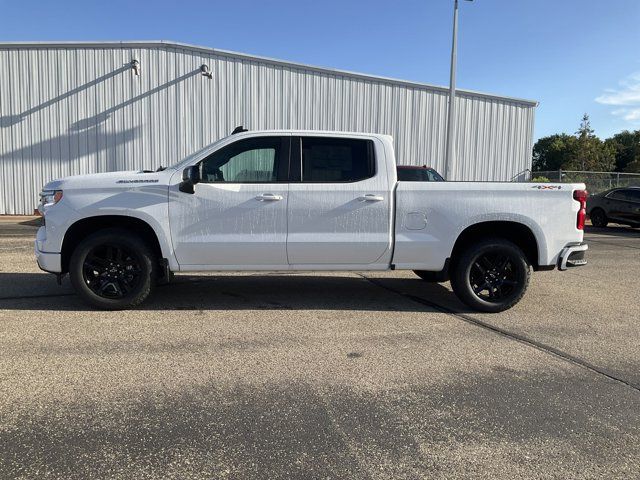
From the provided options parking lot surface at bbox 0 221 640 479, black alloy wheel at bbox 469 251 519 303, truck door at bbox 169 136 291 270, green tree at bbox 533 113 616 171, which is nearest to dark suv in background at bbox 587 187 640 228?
parking lot surface at bbox 0 221 640 479

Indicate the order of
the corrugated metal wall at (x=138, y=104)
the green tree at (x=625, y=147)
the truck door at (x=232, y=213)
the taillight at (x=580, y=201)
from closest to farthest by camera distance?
the truck door at (x=232, y=213)
the taillight at (x=580, y=201)
the corrugated metal wall at (x=138, y=104)
the green tree at (x=625, y=147)

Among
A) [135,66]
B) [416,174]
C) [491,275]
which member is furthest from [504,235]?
[135,66]

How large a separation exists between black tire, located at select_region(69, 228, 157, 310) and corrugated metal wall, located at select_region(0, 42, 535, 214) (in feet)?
45.5

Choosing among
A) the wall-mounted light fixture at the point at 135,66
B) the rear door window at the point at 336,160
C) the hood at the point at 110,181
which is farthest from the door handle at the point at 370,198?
the wall-mounted light fixture at the point at 135,66

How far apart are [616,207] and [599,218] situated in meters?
0.91

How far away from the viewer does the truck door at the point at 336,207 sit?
5535 millimetres

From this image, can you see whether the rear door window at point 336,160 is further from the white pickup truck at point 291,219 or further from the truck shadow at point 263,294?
the truck shadow at point 263,294

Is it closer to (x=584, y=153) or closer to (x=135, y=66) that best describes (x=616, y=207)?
(x=135, y=66)

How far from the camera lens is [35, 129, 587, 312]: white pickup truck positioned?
17.6ft

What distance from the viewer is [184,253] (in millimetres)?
5477

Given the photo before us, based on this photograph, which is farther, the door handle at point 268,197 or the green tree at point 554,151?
the green tree at point 554,151

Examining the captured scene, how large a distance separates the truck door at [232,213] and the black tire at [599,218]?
16.4m

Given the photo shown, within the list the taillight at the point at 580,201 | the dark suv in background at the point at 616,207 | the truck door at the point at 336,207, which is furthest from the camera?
the dark suv in background at the point at 616,207

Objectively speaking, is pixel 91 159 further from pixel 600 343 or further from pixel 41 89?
pixel 600 343
